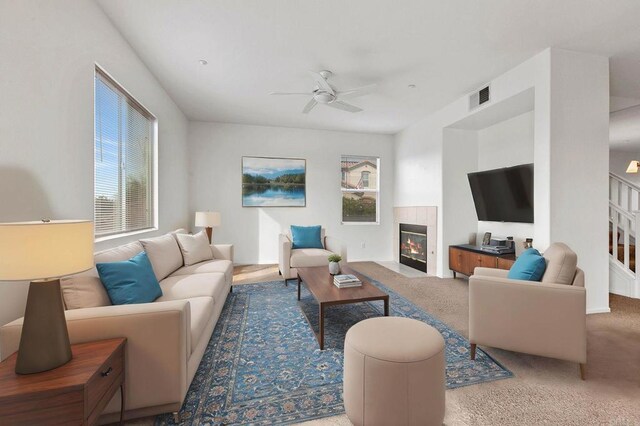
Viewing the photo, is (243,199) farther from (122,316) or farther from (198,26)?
(122,316)

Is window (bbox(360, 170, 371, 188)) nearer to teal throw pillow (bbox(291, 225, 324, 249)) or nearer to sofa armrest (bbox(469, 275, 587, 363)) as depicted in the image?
teal throw pillow (bbox(291, 225, 324, 249))

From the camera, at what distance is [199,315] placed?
186cm

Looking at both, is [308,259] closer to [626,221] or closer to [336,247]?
[336,247]

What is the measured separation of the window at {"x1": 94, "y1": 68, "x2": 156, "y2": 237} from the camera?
8.04 ft

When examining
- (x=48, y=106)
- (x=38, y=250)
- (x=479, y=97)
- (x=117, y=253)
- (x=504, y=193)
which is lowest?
→ (x=117, y=253)

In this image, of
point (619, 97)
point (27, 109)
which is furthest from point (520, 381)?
point (619, 97)

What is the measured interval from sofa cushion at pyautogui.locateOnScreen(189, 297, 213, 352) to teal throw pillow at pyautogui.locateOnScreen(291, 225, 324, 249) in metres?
2.34

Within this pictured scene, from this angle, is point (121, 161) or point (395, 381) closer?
point (395, 381)

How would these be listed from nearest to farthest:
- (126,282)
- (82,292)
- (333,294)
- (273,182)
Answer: (82,292), (126,282), (333,294), (273,182)

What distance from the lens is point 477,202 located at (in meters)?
4.38

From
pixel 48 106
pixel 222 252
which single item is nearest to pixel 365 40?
pixel 48 106

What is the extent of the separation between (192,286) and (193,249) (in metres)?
1.03

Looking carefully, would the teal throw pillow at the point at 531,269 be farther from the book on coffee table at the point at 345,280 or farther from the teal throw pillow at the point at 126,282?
the teal throw pillow at the point at 126,282

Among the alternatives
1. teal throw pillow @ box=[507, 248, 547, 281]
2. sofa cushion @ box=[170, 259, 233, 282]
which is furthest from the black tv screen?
sofa cushion @ box=[170, 259, 233, 282]
